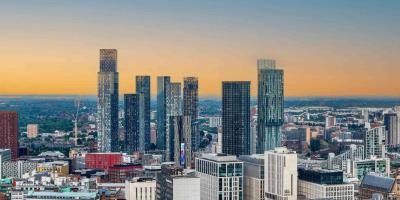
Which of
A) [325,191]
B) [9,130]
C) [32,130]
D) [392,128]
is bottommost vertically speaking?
[325,191]

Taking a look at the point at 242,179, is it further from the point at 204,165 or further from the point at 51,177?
the point at 51,177


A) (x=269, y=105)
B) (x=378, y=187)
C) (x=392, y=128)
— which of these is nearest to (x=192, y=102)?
(x=269, y=105)

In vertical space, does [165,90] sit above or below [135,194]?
above

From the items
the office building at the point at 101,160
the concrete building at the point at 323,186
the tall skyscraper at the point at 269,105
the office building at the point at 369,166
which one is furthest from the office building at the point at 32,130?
the concrete building at the point at 323,186

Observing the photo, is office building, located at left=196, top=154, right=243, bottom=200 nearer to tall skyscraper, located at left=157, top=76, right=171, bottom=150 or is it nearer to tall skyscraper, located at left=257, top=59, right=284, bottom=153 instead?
tall skyscraper, located at left=257, top=59, right=284, bottom=153

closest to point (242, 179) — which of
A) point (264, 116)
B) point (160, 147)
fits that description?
point (264, 116)

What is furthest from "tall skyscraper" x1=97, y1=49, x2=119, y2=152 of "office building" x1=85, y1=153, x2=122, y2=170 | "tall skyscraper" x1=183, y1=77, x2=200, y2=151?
"office building" x1=85, y1=153, x2=122, y2=170

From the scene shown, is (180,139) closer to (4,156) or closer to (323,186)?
(4,156)
